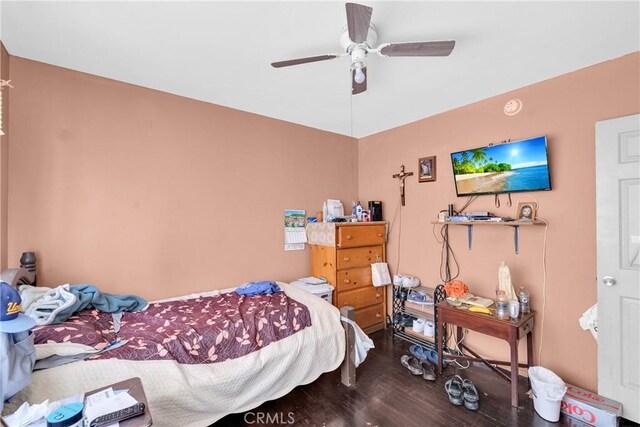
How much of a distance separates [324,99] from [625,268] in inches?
104

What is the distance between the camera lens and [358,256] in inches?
126

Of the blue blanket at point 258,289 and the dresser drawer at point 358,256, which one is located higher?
the dresser drawer at point 358,256

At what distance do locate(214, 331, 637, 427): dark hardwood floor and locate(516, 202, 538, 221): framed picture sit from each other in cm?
139

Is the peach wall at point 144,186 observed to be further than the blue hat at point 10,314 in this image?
Yes

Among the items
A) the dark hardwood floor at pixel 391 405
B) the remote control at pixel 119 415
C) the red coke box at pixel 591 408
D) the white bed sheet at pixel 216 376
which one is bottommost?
the dark hardwood floor at pixel 391 405

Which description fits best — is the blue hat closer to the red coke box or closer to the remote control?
the remote control

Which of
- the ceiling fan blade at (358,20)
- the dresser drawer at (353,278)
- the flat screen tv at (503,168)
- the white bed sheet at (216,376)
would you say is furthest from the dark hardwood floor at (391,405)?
the ceiling fan blade at (358,20)

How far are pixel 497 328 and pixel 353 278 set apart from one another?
1431mm

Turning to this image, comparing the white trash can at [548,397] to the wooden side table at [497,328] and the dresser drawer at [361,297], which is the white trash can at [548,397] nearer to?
the wooden side table at [497,328]

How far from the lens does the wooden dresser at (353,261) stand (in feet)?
9.87

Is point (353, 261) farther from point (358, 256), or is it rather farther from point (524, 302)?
point (524, 302)

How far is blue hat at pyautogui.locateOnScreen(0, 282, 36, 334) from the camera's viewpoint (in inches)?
38.3

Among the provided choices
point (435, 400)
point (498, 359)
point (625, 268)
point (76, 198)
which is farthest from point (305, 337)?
point (625, 268)

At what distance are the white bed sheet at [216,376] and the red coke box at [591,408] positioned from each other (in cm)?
160
